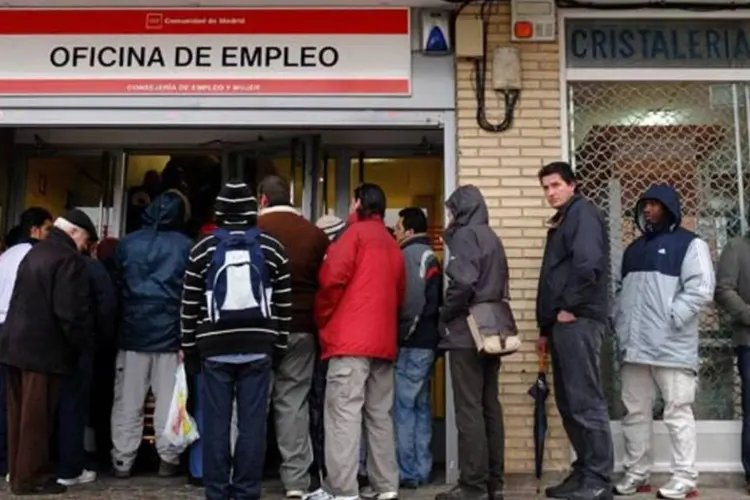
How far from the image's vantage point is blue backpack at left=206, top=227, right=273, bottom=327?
4.62m

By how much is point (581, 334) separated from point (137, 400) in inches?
123

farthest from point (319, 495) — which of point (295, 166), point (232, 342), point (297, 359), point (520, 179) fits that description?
point (295, 166)

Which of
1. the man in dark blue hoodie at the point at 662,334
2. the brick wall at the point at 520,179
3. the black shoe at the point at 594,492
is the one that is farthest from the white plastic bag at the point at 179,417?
the man in dark blue hoodie at the point at 662,334

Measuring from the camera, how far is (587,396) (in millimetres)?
5055

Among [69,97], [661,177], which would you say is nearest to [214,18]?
[69,97]

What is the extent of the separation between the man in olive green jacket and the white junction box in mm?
2058

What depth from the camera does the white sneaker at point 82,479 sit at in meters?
5.67

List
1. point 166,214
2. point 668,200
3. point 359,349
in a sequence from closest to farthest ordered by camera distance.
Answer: point 359,349
point 668,200
point 166,214

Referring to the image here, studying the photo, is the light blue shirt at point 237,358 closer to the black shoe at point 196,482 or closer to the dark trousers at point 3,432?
the black shoe at point 196,482

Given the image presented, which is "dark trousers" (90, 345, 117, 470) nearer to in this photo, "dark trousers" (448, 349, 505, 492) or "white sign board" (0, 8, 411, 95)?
"white sign board" (0, 8, 411, 95)

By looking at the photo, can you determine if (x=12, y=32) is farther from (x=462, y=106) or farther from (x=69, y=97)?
(x=462, y=106)

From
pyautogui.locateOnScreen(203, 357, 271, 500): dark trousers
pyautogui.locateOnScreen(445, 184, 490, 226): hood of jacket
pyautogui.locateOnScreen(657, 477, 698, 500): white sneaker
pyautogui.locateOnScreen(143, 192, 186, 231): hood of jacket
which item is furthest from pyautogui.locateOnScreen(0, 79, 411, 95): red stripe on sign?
pyautogui.locateOnScreen(657, 477, 698, 500): white sneaker

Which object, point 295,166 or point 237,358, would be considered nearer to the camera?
point 237,358

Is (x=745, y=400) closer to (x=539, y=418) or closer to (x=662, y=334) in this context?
(x=662, y=334)
